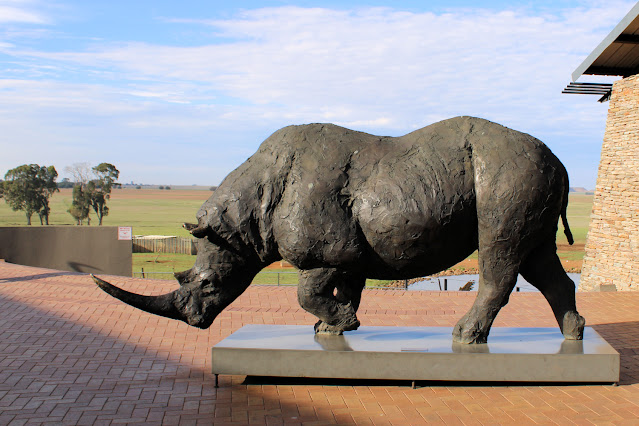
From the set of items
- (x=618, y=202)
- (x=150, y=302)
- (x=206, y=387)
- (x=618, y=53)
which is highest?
(x=618, y=53)

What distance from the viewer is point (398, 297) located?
9938 mm

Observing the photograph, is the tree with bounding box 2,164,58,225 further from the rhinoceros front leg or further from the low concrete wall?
the rhinoceros front leg

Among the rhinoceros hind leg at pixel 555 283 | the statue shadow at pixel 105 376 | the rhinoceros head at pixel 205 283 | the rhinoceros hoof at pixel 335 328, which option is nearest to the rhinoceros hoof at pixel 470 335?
the rhinoceros hind leg at pixel 555 283

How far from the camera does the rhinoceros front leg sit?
4.98m

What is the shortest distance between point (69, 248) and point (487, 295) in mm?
13420

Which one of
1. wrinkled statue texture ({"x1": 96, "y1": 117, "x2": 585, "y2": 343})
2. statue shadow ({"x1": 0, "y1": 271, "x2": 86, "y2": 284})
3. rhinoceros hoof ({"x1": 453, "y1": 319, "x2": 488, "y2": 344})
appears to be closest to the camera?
wrinkled statue texture ({"x1": 96, "y1": 117, "x2": 585, "y2": 343})

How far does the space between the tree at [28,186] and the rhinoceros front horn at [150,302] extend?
128ft

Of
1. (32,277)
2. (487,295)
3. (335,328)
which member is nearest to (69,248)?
(32,277)

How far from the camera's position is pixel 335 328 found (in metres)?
5.35

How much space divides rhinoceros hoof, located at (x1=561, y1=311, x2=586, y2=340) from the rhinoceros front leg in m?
1.91

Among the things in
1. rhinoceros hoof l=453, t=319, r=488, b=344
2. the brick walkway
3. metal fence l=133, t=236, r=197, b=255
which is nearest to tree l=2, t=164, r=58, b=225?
metal fence l=133, t=236, r=197, b=255

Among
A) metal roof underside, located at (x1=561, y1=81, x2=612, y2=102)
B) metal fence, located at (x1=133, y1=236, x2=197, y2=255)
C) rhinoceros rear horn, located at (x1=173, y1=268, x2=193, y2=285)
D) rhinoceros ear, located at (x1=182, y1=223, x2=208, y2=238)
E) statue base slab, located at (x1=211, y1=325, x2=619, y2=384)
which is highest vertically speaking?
metal roof underside, located at (x1=561, y1=81, x2=612, y2=102)

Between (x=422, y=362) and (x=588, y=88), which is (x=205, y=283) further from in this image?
(x=588, y=88)

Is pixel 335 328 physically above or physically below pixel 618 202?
below
